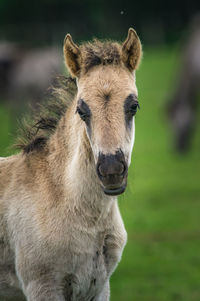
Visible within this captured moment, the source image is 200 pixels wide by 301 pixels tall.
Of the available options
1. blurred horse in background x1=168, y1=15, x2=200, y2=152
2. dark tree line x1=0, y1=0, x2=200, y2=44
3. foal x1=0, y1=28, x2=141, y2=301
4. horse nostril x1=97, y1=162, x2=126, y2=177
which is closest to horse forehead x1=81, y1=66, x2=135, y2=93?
foal x1=0, y1=28, x2=141, y2=301

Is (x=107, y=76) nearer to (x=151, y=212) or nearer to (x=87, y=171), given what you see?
(x=87, y=171)

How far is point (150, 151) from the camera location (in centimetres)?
1880

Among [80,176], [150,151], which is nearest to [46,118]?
[80,176]

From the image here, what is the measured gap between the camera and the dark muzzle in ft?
13.3

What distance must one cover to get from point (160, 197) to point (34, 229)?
968 centimetres

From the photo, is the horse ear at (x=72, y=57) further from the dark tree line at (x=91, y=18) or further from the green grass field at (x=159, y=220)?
the dark tree line at (x=91, y=18)

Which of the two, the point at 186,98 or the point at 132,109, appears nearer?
the point at 132,109

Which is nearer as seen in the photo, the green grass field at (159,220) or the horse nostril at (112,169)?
the horse nostril at (112,169)

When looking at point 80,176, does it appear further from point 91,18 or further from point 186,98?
point 91,18

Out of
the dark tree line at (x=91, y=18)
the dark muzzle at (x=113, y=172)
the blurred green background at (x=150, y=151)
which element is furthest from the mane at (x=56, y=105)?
the dark tree line at (x=91, y=18)

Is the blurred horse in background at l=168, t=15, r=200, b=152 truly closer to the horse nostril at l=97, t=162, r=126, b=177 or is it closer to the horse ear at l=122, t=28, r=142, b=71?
the horse ear at l=122, t=28, r=142, b=71

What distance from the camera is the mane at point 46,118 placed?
5.02 m

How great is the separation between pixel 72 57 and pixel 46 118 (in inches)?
27.3

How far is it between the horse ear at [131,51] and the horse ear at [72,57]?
0.37 metres
